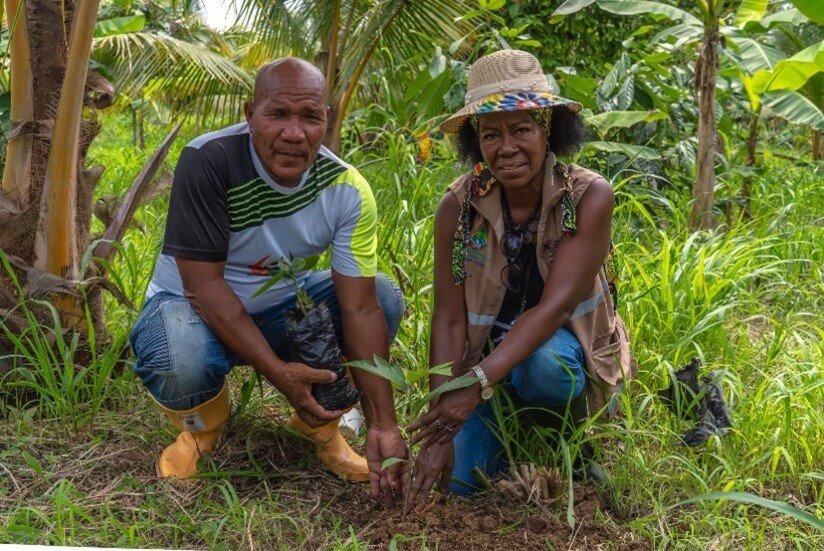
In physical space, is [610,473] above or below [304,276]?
below

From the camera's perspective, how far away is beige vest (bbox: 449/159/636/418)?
263 centimetres

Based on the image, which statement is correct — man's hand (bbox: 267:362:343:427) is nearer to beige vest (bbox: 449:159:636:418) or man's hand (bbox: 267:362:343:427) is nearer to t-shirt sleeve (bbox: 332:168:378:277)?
t-shirt sleeve (bbox: 332:168:378:277)

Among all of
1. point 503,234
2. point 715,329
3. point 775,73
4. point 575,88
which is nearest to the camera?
point 503,234

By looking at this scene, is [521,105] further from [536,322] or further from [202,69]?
[202,69]

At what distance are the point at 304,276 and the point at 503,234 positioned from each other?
0.63m

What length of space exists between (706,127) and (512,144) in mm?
2476

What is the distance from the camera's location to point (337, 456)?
113 inches

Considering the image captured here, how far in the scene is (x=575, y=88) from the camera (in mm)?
4523

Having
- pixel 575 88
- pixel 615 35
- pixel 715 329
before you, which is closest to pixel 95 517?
pixel 715 329

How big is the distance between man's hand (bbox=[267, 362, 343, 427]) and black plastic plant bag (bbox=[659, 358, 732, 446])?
989 mm

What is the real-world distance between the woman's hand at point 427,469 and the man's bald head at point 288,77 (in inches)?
38.3

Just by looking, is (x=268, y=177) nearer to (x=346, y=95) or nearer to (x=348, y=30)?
(x=348, y=30)

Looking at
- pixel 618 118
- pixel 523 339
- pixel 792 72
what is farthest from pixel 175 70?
pixel 523 339

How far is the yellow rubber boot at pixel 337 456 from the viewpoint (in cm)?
286
